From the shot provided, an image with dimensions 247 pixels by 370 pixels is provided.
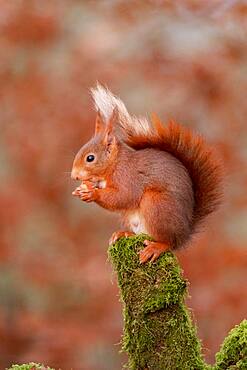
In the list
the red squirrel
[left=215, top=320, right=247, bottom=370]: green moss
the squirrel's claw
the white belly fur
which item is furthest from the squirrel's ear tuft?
[left=215, top=320, right=247, bottom=370]: green moss

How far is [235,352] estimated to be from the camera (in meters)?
1.89

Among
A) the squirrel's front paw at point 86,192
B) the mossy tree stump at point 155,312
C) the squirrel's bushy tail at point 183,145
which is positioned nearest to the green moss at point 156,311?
the mossy tree stump at point 155,312

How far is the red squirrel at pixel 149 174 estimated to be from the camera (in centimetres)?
193

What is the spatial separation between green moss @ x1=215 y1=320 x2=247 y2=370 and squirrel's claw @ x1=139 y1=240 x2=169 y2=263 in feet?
0.72

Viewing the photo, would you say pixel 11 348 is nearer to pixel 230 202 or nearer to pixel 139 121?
pixel 230 202

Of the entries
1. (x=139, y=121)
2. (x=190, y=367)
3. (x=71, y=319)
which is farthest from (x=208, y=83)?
(x=190, y=367)

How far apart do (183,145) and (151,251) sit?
10.7 inches

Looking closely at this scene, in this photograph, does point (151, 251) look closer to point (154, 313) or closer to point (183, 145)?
point (154, 313)

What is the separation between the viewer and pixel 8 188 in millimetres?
3744

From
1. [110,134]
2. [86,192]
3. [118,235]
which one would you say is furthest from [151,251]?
[110,134]

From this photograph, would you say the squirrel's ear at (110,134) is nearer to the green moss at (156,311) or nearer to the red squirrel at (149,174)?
the red squirrel at (149,174)

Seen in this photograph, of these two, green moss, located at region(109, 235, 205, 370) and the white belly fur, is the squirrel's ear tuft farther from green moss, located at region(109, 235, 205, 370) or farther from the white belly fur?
green moss, located at region(109, 235, 205, 370)

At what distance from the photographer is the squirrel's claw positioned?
181cm

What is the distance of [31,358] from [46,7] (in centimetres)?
134
